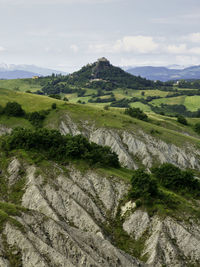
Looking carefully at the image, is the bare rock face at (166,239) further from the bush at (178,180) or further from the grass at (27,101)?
the grass at (27,101)

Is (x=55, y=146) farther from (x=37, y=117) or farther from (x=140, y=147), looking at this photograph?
(x=37, y=117)

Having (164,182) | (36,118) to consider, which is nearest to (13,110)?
(36,118)

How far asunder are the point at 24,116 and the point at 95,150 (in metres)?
56.5

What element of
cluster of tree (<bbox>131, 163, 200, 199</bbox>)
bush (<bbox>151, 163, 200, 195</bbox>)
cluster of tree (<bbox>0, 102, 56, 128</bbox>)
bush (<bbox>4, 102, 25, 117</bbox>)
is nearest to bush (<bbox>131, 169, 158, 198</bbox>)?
cluster of tree (<bbox>131, 163, 200, 199</bbox>)

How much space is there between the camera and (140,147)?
107m

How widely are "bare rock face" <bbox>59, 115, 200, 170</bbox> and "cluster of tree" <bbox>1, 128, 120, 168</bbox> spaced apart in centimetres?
2809

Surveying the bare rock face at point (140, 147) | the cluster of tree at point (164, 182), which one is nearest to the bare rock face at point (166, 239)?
the cluster of tree at point (164, 182)

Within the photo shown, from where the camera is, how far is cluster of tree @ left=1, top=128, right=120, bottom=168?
70.4 meters

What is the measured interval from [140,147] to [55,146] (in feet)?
144

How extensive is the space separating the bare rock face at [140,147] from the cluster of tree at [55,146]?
92.2 ft

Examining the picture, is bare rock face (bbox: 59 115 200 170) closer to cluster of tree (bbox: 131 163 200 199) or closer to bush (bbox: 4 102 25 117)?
bush (bbox: 4 102 25 117)

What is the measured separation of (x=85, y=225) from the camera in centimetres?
5462

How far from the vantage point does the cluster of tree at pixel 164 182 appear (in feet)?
194

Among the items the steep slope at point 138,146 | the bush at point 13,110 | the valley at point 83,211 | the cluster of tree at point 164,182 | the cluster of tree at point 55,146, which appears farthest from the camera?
the bush at point 13,110
